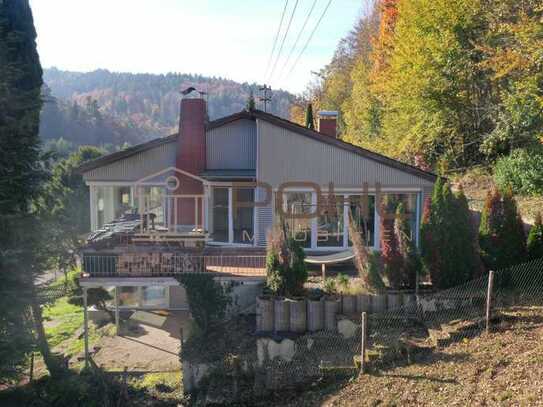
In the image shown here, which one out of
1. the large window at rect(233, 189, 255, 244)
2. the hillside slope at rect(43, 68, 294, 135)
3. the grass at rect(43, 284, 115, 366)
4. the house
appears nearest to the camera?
the grass at rect(43, 284, 115, 366)

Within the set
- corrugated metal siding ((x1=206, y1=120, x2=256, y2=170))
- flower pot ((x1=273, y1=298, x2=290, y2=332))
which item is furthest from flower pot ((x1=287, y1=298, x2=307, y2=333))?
corrugated metal siding ((x1=206, y1=120, x2=256, y2=170))

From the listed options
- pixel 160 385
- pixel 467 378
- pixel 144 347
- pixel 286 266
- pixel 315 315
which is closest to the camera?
pixel 467 378

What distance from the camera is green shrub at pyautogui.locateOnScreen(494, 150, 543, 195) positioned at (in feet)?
54.6

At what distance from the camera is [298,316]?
11.7 metres

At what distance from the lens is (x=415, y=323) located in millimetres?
11320

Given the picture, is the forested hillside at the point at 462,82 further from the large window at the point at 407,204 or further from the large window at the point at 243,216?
the large window at the point at 243,216

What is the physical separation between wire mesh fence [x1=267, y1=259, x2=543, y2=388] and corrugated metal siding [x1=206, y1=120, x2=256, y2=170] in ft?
24.3

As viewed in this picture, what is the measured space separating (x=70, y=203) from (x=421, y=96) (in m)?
25.7

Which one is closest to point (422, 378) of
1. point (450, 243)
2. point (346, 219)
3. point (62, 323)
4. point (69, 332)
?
point (450, 243)

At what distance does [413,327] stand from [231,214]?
7513 mm

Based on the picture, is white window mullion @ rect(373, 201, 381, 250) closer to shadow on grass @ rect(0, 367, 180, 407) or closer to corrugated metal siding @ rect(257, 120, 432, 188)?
corrugated metal siding @ rect(257, 120, 432, 188)

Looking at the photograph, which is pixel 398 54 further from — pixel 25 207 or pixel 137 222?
pixel 25 207

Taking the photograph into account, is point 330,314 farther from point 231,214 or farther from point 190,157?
point 190,157

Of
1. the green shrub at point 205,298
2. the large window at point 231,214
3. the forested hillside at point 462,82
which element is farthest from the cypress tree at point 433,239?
the large window at point 231,214
